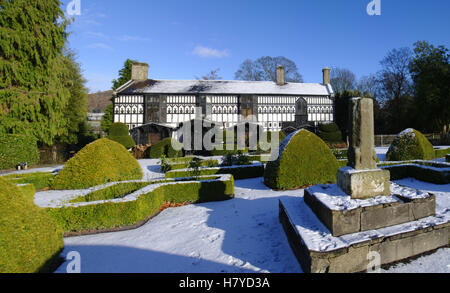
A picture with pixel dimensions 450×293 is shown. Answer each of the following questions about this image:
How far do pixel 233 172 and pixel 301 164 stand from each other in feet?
10.6

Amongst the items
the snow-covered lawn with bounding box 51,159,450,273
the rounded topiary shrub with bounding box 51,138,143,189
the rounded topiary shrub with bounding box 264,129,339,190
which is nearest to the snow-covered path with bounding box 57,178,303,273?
the snow-covered lawn with bounding box 51,159,450,273

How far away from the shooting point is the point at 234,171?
9.88m

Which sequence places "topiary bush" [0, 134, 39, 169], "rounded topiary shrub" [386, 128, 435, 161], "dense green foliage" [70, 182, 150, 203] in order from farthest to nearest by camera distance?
"topiary bush" [0, 134, 39, 169], "rounded topiary shrub" [386, 128, 435, 161], "dense green foliage" [70, 182, 150, 203]

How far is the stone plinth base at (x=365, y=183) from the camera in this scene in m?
3.87

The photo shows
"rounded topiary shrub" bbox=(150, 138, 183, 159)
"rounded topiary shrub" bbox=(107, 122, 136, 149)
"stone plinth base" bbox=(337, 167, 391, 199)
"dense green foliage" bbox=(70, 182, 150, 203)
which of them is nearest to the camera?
"stone plinth base" bbox=(337, 167, 391, 199)

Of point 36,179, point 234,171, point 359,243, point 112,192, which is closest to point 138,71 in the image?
point 36,179

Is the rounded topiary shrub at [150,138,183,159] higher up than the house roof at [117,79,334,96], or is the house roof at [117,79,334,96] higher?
the house roof at [117,79,334,96]

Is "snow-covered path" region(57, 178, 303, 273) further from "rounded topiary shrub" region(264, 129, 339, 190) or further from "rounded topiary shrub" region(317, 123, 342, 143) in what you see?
"rounded topiary shrub" region(317, 123, 342, 143)

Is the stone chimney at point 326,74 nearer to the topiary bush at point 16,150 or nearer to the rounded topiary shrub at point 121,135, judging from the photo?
the rounded topiary shrub at point 121,135

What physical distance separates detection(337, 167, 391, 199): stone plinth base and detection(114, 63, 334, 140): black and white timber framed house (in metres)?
21.0

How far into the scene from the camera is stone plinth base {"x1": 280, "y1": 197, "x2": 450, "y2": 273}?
9.27 ft

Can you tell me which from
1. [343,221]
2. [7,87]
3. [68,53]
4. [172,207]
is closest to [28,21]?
[7,87]

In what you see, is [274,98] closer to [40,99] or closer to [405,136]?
[405,136]

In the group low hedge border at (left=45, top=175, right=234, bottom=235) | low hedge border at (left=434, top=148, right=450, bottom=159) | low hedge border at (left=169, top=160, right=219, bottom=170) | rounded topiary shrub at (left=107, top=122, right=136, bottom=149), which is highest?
rounded topiary shrub at (left=107, top=122, right=136, bottom=149)
